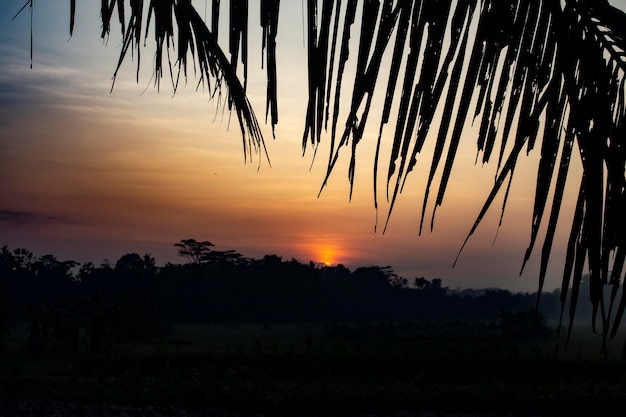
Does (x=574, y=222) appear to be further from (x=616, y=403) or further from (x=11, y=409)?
(x=616, y=403)

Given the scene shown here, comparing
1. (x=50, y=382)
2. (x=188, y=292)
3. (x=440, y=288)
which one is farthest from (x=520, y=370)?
(x=440, y=288)

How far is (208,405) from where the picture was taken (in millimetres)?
8438

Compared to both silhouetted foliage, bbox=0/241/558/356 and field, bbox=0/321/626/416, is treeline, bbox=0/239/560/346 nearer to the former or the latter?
silhouetted foliage, bbox=0/241/558/356

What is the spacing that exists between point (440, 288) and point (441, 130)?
4632 centimetres

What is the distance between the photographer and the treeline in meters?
30.5

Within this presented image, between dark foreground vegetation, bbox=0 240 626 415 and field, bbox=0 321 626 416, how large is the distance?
3cm

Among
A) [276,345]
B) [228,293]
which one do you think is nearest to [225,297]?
[228,293]

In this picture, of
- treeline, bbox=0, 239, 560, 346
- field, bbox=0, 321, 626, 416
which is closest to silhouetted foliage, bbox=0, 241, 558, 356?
treeline, bbox=0, 239, 560, 346

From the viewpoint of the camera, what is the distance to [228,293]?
36281 millimetres

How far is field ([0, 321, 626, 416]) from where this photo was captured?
8.47 meters

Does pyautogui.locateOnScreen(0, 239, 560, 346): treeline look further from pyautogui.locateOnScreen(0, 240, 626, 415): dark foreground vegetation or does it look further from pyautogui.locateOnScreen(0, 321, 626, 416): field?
pyautogui.locateOnScreen(0, 321, 626, 416): field

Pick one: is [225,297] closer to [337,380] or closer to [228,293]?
[228,293]

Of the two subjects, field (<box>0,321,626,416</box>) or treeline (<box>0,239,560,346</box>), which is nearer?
field (<box>0,321,626,416</box>)

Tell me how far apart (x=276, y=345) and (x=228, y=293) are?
24846 mm
